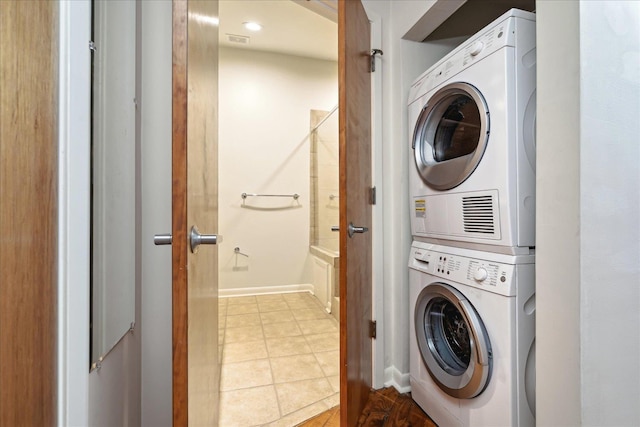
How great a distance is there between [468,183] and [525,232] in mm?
272

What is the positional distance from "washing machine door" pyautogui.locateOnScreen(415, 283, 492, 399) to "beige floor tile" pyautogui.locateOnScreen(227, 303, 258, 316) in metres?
1.87

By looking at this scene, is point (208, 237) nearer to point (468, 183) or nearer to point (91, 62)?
point (91, 62)

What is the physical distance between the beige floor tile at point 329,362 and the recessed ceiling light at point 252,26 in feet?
10.0

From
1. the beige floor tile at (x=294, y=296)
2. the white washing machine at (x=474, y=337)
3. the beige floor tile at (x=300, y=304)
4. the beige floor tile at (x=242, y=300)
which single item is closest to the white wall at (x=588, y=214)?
the white washing machine at (x=474, y=337)

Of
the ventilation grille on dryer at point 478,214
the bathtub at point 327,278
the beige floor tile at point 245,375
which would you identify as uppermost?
the ventilation grille on dryer at point 478,214

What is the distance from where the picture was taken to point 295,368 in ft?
5.86

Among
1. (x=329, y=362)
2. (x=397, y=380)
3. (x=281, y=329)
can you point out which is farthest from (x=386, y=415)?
(x=281, y=329)

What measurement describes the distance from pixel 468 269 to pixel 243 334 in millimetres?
1792

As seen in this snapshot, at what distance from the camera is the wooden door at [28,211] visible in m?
0.50

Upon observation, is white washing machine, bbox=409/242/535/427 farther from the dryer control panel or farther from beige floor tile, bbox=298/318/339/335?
beige floor tile, bbox=298/318/339/335

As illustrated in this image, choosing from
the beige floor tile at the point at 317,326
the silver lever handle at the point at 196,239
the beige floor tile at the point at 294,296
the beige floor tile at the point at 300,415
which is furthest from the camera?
the beige floor tile at the point at 294,296

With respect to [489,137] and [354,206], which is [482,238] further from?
[354,206]

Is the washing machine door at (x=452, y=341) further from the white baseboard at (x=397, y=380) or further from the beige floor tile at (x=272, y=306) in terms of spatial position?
the beige floor tile at (x=272, y=306)

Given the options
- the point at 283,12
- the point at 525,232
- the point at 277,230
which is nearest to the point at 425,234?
the point at 525,232
